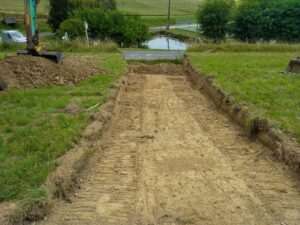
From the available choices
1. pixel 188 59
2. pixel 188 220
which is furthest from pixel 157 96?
pixel 188 220

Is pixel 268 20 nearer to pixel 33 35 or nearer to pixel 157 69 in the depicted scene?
pixel 157 69

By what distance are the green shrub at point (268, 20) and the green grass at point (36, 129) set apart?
2392 centimetres

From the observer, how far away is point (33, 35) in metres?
13.4

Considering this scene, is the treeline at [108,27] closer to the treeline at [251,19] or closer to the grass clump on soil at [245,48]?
the treeline at [251,19]

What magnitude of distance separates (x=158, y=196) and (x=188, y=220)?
810 millimetres

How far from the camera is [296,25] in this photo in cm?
3259

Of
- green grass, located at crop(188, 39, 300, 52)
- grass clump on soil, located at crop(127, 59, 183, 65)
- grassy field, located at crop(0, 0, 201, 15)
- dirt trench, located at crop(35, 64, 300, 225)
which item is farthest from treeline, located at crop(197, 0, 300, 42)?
grassy field, located at crop(0, 0, 201, 15)

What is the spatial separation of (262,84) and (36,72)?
653 centimetres

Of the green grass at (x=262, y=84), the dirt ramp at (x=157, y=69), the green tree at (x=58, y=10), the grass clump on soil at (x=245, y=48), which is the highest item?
the green tree at (x=58, y=10)

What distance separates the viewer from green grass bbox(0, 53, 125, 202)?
5.74m

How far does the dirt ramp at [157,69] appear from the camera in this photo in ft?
57.7

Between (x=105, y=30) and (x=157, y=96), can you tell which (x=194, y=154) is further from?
(x=105, y=30)

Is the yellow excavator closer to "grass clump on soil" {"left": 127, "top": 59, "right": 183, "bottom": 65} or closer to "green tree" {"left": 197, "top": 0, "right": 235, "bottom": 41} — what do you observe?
"grass clump on soil" {"left": 127, "top": 59, "right": 183, "bottom": 65}

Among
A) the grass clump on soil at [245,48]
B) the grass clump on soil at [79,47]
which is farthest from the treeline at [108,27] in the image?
the grass clump on soil at [245,48]
